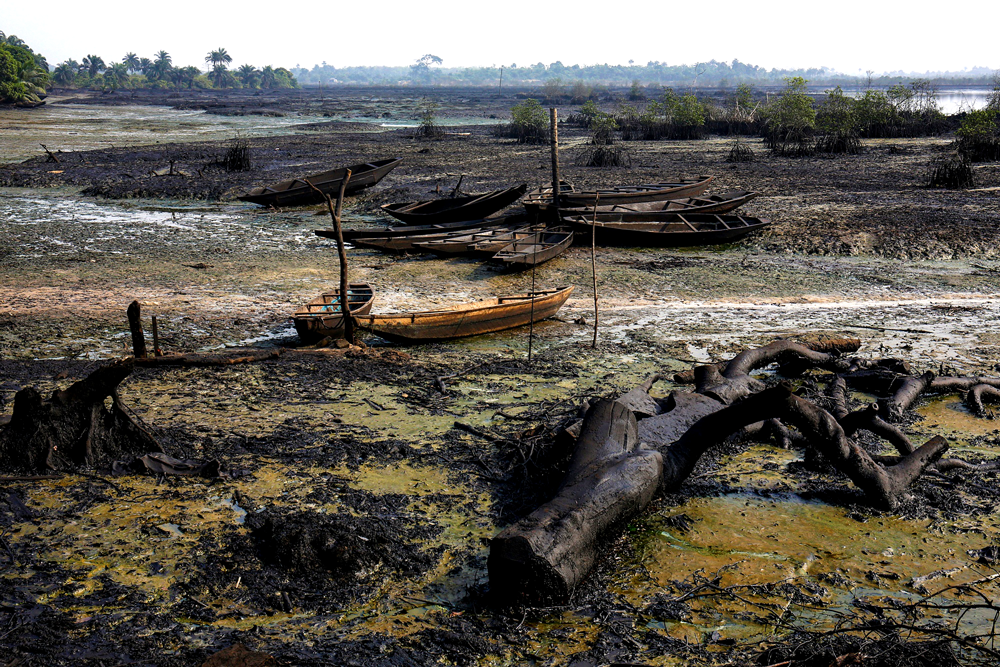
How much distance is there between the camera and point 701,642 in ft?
14.8

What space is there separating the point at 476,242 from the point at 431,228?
2.31 metres

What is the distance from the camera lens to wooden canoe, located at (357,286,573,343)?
10.1 m

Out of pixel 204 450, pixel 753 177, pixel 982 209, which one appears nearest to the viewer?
pixel 204 450

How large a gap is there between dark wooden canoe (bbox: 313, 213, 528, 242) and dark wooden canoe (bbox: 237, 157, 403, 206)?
4126 mm

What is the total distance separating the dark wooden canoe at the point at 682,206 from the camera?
57.6 feet

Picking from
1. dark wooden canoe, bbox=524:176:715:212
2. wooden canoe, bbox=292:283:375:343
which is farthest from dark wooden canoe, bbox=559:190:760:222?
wooden canoe, bbox=292:283:375:343

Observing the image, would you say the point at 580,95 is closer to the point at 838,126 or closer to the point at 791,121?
the point at 791,121

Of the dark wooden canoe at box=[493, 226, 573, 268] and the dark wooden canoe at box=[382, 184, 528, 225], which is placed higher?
the dark wooden canoe at box=[382, 184, 528, 225]

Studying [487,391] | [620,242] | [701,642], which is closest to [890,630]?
[701,642]

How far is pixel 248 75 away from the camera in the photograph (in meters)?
138

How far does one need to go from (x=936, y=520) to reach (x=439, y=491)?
3.82 metres

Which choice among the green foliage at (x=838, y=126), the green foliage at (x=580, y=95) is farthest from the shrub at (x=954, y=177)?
the green foliage at (x=580, y=95)

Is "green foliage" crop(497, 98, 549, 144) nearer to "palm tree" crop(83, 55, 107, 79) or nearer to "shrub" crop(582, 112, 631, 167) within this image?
"shrub" crop(582, 112, 631, 167)

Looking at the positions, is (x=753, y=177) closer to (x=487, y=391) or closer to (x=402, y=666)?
(x=487, y=391)
